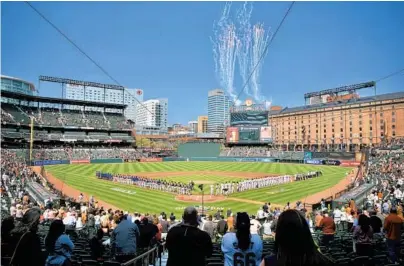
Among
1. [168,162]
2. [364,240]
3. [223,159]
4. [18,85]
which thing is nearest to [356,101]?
[223,159]

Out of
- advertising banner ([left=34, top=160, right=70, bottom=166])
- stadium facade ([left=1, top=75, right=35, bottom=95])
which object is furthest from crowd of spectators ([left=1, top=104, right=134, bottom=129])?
stadium facade ([left=1, top=75, right=35, bottom=95])

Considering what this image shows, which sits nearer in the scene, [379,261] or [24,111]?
[379,261]

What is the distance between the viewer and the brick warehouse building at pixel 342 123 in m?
92.4

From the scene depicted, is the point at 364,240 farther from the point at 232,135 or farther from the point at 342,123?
the point at 342,123

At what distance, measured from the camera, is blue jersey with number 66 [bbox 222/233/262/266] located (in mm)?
4078

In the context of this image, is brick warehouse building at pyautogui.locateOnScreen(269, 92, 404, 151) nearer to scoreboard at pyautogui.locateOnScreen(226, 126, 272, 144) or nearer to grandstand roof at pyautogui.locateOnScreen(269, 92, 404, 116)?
grandstand roof at pyautogui.locateOnScreen(269, 92, 404, 116)

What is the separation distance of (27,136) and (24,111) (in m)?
9.86

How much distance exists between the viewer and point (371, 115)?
97250mm

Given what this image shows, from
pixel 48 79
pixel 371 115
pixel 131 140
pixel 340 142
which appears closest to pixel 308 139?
pixel 340 142

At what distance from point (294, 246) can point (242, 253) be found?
1684 mm

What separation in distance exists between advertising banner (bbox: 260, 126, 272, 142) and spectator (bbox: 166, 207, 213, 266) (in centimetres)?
8349

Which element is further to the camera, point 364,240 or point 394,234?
point 394,234

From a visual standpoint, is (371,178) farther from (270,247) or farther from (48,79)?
(48,79)

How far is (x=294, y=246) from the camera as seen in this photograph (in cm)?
255
